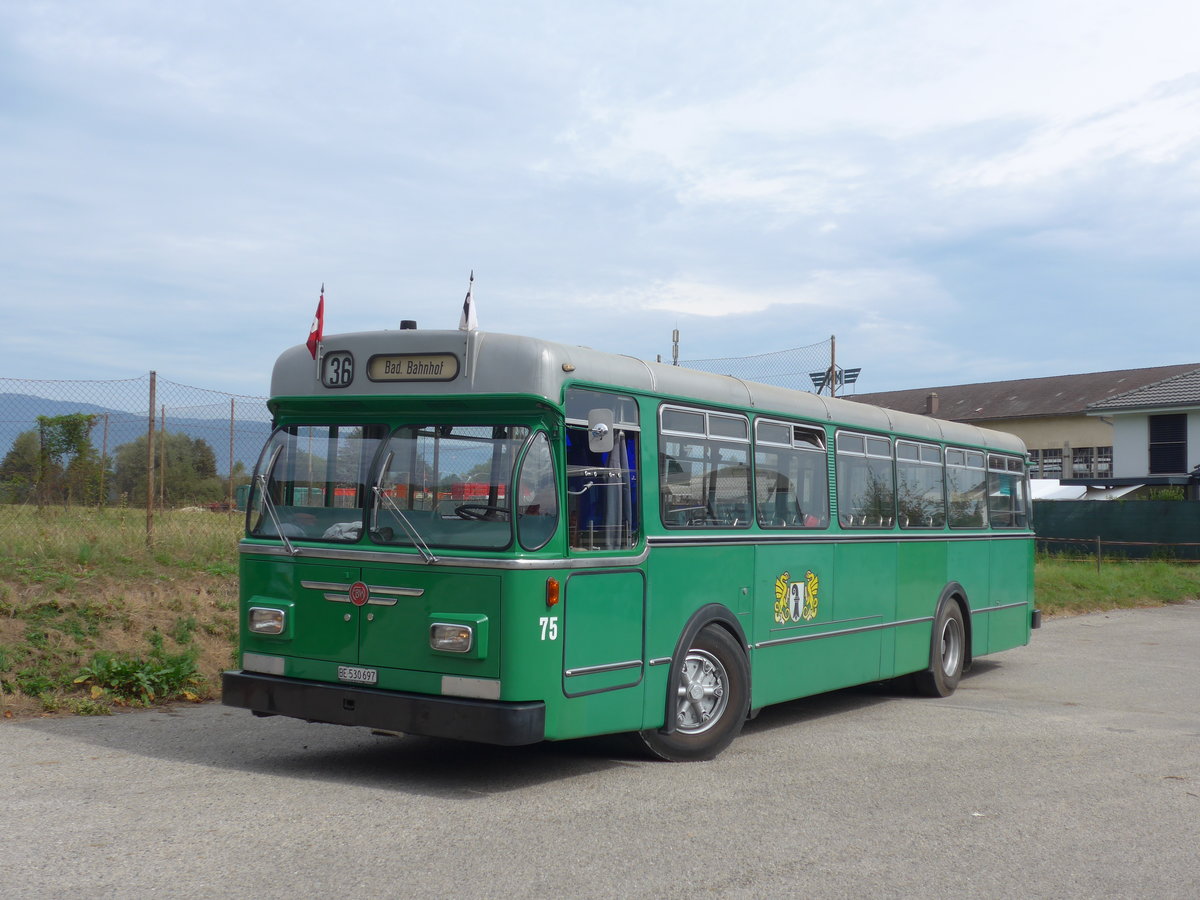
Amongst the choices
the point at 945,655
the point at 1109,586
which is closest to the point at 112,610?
the point at 945,655

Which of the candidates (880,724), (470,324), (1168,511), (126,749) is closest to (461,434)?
(470,324)

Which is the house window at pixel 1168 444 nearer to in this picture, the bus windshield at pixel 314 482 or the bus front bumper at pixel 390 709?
the bus windshield at pixel 314 482

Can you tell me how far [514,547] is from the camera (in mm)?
7039

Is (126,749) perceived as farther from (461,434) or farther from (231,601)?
(231,601)

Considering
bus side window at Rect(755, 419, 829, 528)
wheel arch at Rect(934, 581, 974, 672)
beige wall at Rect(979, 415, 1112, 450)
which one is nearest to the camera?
bus side window at Rect(755, 419, 829, 528)

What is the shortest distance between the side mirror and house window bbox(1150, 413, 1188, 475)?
131ft

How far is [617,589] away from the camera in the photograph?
761 cm

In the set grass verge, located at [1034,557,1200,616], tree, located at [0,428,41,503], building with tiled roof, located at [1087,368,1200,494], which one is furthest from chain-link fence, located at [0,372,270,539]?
building with tiled roof, located at [1087,368,1200,494]

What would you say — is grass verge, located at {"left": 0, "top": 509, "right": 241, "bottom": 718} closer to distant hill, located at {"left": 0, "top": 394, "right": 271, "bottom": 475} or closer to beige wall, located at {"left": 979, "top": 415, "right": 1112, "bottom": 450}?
distant hill, located at {"left": 0, "top": 394, "right": 271, "bottom": 475}

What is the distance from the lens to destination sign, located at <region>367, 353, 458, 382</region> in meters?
7.41

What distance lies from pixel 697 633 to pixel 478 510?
1.97 meters

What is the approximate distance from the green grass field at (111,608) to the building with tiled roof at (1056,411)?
40.7m

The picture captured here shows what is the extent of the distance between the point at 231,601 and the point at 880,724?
6.69m

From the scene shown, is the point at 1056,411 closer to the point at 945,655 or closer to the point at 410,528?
the point at 945,655
